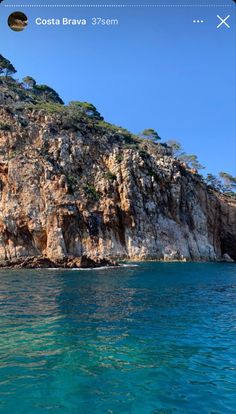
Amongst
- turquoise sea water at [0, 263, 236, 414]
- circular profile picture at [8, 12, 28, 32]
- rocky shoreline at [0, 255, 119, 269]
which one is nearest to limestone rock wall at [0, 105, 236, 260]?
rocky shoreline at [0, 255, 119, 269]

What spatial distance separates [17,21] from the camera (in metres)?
3.04

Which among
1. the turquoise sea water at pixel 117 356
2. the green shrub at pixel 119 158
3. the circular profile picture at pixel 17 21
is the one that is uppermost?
the green shrub at pixel 119 158

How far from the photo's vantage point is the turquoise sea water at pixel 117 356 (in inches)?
312

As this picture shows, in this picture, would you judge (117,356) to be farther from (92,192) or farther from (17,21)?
(92,192)

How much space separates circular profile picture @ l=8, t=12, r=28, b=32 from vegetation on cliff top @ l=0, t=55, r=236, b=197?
204 ft

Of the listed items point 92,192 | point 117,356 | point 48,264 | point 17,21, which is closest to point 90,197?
point 92,192

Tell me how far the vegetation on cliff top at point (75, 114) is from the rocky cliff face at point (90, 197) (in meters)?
0.57

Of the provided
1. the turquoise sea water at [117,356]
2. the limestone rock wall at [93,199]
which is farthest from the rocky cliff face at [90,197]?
the turquoise sea water at [117,356]

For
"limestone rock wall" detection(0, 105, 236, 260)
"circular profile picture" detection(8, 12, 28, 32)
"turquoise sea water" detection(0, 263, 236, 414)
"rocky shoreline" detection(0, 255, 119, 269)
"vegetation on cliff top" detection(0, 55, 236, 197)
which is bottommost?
"turquoise sea water" detection(0, 263, 236, 414)

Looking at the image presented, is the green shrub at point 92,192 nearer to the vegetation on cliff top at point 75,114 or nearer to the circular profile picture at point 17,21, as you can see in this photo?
the vegetation on cliff top at point 75,114

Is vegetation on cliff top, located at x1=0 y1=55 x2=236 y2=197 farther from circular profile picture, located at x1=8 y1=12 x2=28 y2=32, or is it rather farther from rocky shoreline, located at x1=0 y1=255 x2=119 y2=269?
circular profile picture, located at x1=8 y1=12 x2=28 y2=32

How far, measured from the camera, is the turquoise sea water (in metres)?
7.93

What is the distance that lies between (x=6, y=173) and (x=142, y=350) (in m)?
53.5

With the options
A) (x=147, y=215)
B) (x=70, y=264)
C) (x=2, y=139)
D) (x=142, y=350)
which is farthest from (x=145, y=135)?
(x=142, y=350)
